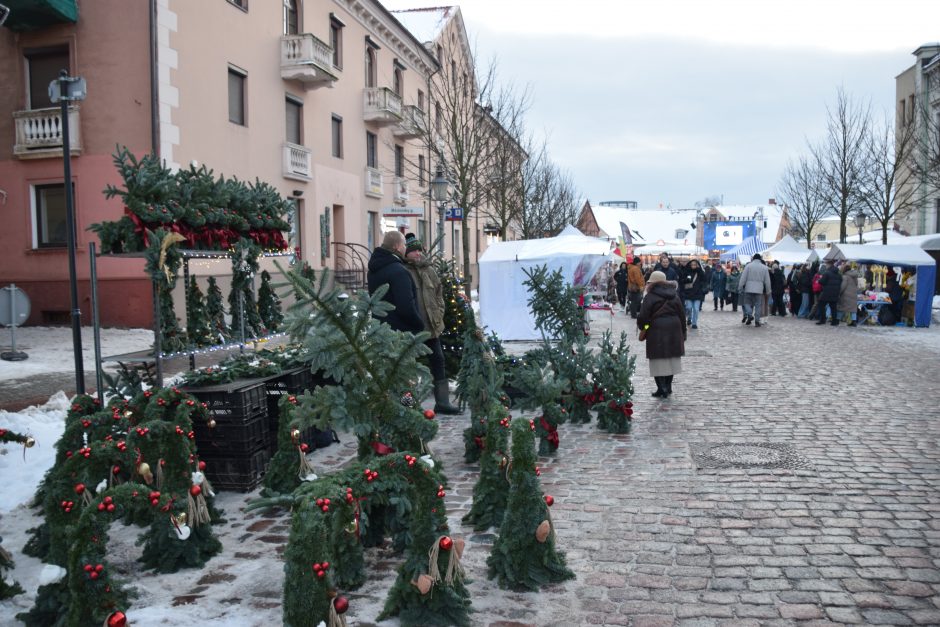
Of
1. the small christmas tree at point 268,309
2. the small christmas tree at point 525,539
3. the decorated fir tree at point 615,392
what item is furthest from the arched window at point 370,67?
the small christmas tree at point 525,539

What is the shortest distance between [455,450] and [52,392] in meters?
5.44

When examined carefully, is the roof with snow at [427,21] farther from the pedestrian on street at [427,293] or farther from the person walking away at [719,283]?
the pedestrian on street at [427,293]

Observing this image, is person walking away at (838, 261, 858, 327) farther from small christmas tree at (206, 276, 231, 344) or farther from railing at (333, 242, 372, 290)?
small christmas tree at (206, 276, 231, 344)

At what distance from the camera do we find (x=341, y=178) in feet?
83.9

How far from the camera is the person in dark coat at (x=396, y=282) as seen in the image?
761cm

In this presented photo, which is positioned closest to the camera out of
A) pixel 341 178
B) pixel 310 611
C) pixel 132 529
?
pixel 310 611

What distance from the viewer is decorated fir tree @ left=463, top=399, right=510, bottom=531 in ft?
16.0

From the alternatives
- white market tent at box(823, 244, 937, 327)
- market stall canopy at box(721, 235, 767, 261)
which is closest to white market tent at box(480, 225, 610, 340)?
white market tent at box(823, 244, 937, 327)

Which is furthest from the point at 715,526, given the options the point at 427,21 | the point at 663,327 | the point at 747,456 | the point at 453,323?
the point at 427,21

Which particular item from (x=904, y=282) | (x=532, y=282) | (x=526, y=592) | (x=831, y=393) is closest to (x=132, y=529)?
(x=526, y=592)

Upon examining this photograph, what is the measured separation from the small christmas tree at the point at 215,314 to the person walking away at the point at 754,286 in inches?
565

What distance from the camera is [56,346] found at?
1363cm

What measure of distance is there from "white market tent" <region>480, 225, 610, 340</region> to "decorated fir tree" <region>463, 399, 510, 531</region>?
10.6 meters

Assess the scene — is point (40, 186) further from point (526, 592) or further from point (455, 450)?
point (526, 592)
